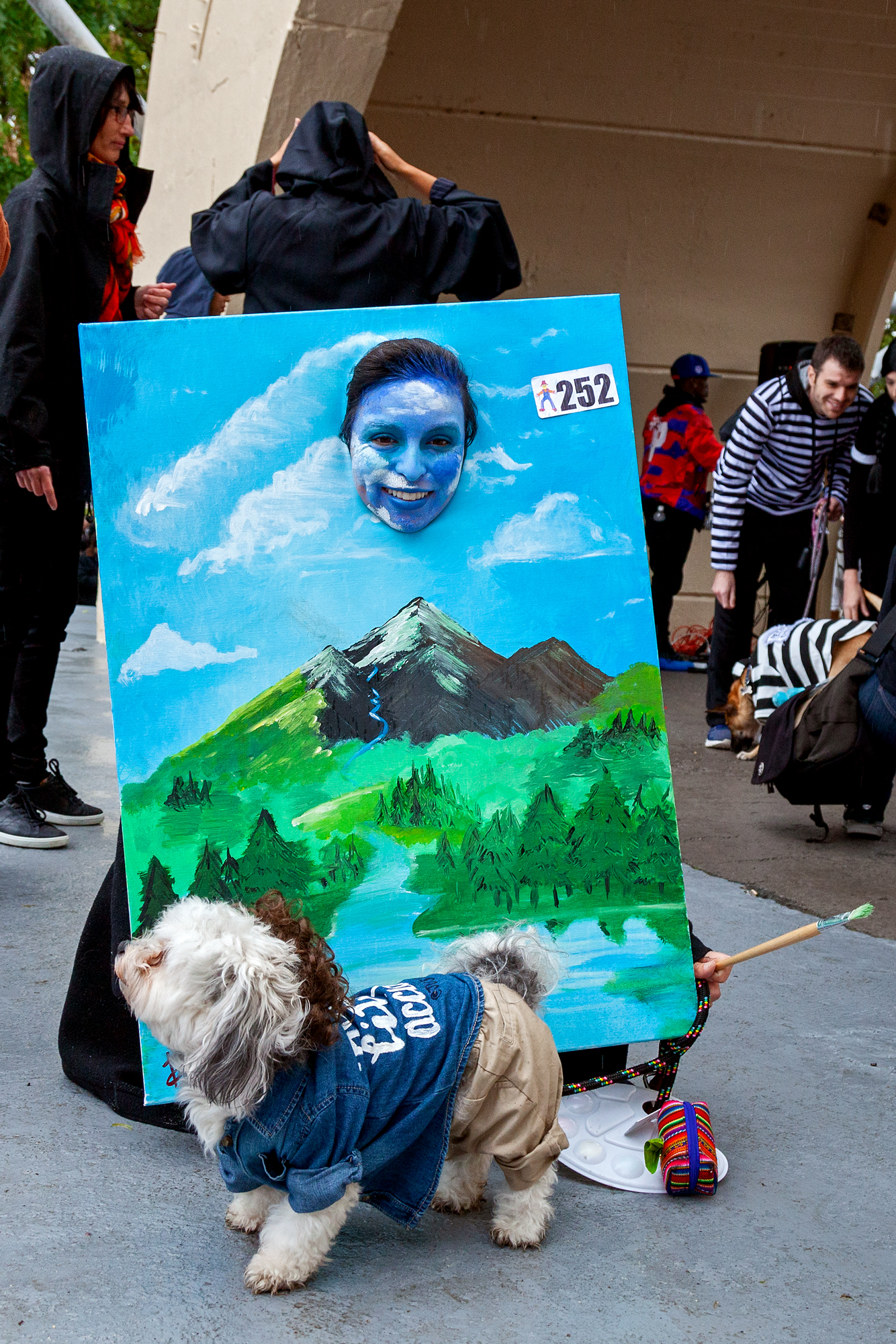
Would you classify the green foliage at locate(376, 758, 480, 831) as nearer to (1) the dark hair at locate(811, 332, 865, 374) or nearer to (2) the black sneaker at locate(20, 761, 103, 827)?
(2) the black sneaker at locate(20, 761, 103, 827)

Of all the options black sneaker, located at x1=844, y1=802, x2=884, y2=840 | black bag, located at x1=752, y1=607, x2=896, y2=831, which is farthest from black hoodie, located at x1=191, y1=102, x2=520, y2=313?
black sneaker, located at x1=844, y1=802, x2=884, y2=840

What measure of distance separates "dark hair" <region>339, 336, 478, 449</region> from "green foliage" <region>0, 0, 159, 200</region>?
12944 mm

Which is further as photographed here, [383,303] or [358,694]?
[383,303]

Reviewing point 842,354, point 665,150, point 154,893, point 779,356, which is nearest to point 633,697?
point 154,893

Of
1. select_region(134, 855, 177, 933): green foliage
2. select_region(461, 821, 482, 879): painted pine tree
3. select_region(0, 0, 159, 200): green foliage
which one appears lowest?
select_region(134, 855, 177, 933): green foliage

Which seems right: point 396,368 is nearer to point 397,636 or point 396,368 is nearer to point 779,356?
point 397,636

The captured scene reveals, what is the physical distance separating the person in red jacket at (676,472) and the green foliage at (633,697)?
606cm

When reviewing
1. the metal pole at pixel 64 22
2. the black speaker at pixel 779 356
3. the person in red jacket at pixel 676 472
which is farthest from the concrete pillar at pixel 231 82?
the black speaker at pixel 779 356

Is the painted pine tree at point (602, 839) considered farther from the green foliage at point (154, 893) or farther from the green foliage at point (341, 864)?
the green foliage at point (154, 893)

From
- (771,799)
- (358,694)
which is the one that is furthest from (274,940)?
(771,799)

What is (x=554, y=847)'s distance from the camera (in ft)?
7.68

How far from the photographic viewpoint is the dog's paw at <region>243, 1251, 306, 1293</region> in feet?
6.17

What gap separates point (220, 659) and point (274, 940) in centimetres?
62

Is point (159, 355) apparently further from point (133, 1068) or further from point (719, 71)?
point (719, 71)
